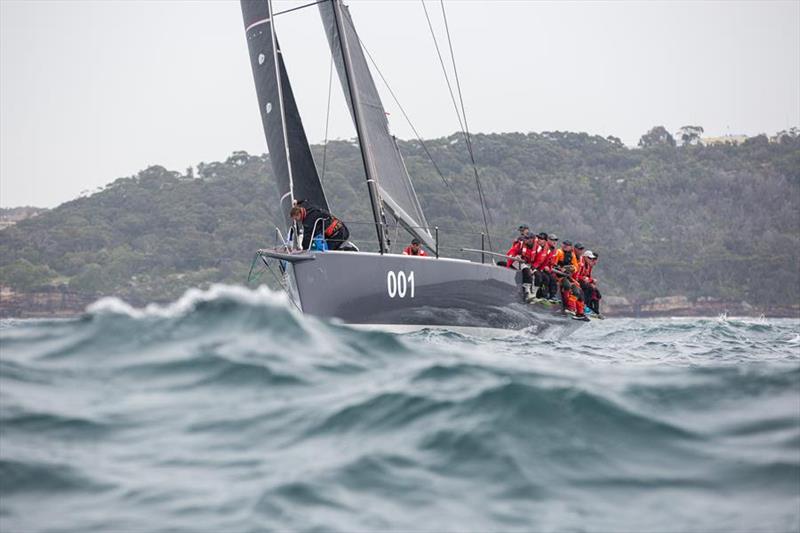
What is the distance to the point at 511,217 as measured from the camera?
2670 inches

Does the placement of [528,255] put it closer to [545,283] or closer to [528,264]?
[528,264]

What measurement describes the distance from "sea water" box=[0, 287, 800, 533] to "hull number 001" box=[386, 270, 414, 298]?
5.83 m

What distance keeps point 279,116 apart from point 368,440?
29.9ft

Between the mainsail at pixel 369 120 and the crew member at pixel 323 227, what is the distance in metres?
1.16

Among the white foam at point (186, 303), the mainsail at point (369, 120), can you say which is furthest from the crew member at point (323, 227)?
the white foam at point (186, 303)

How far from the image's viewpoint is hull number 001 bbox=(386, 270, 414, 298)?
39.0 ft

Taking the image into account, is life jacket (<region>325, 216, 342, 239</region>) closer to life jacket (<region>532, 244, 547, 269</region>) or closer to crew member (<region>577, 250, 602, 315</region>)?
life jacket (<region>532, 244, 547, 269</region>)

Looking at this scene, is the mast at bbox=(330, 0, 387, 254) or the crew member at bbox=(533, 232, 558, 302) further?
the crew member at bbox=(533, 232, 558, 302)

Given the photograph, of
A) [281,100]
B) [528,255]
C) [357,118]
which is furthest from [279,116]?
[528,255]

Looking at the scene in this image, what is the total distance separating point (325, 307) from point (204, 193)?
63.0 meters

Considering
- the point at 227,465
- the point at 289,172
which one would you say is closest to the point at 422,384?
the point at 227,465

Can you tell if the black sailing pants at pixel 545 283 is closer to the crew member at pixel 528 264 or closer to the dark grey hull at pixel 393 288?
the crew member at pixel 528 264

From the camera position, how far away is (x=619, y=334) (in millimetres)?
17578

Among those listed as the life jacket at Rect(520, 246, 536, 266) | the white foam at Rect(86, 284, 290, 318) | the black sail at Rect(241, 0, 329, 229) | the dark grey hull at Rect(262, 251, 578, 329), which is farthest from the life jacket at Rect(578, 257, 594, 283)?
the white foam at Rect(86, 284, 290, 318)
